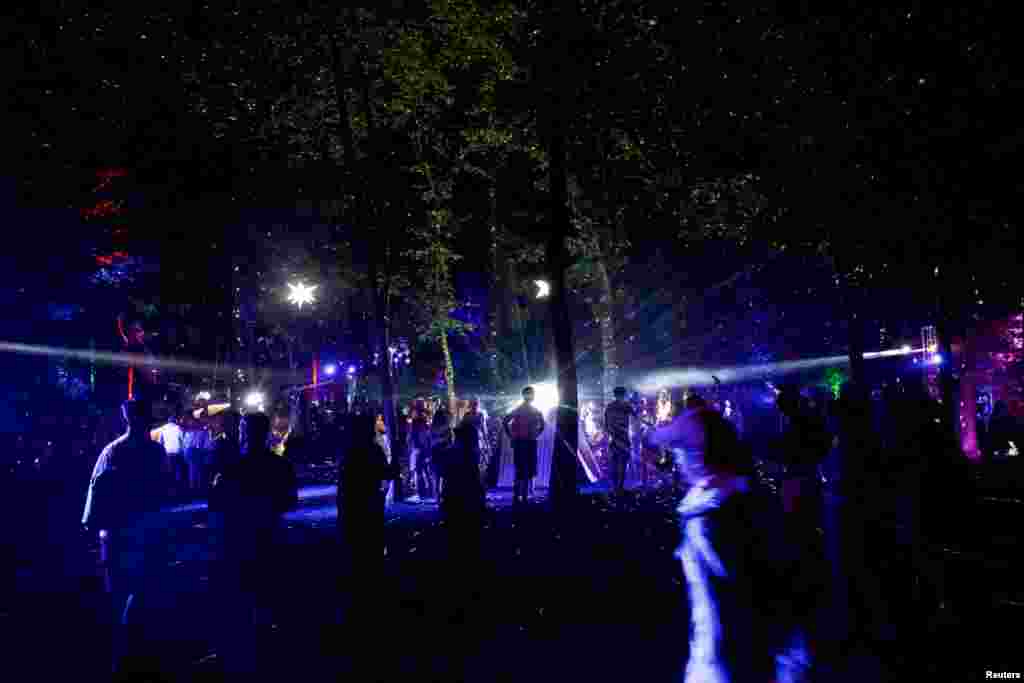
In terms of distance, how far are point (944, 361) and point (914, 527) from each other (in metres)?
13.3

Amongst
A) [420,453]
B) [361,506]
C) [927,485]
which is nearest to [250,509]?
[361,506]

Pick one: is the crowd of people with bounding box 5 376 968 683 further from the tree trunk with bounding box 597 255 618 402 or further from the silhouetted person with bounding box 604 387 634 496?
the tree trunk with bounding box 597 255 618 402

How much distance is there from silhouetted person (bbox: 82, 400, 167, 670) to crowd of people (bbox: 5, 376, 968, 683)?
0.04 ft

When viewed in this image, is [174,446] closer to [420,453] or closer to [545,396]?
[420,453]

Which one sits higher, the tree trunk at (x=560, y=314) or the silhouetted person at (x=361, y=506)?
the tree trunk at (x=560, y=314)

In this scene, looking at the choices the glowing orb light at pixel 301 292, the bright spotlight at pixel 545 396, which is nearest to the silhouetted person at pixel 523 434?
the bright spotlight at pixel 545 396

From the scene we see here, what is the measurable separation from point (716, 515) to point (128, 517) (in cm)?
470

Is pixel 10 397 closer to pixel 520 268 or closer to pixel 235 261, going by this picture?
pixel 235 261

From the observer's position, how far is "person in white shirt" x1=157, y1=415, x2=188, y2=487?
77.4 ft

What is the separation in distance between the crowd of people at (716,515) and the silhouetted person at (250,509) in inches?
0.5

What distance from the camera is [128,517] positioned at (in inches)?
287

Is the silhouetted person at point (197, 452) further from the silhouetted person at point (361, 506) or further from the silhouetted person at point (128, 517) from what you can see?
the silhouetted person at point (128, 517)

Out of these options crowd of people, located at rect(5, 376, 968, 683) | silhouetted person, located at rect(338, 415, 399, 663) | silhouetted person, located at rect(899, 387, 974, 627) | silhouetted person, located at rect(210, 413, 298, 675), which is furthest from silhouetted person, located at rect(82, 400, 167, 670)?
silhouetted person, located at rect(899, 387, 974, 627)

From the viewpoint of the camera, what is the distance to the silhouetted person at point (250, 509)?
7.52 metres
